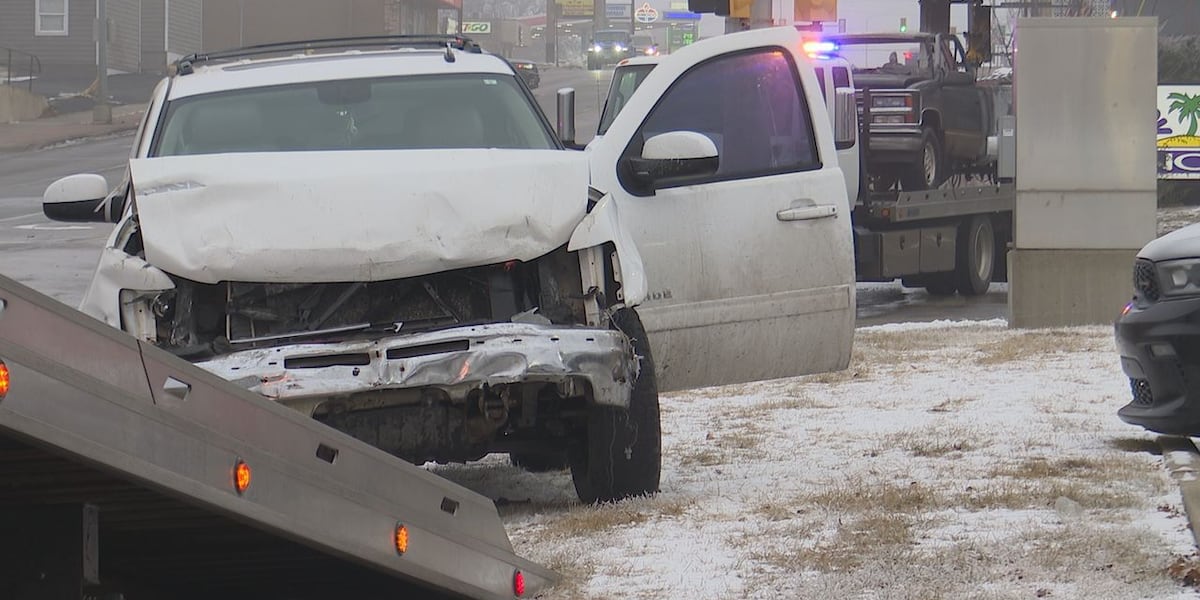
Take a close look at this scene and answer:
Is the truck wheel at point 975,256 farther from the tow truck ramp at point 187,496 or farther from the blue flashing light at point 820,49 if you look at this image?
the tow truck ramp at point 187,496

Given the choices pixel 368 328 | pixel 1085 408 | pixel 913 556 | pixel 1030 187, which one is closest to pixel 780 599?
pixel 913 556

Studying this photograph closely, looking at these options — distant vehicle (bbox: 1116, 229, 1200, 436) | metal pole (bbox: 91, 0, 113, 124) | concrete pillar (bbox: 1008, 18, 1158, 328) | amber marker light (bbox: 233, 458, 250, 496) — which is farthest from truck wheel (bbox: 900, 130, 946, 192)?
metal pole (bbox: 91, 0, 113, 124)

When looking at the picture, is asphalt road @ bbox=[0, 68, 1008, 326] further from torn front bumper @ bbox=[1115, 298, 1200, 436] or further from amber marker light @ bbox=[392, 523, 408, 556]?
amber marker light @ bbox=[392, 523, 408, 556]

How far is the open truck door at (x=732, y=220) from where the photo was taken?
304 inches

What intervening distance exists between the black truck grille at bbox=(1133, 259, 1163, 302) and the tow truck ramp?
15.2 feet

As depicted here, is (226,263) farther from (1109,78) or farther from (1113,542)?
(1109,78)

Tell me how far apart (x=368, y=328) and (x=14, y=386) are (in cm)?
398

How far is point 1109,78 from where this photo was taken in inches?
569

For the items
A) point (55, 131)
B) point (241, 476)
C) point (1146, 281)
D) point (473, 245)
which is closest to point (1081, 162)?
point (1146, 281)

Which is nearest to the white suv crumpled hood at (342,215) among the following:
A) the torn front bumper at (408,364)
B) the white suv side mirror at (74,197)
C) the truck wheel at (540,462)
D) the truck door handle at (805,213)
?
the torn front bumper at (408,364)

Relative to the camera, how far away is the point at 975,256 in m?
18.8

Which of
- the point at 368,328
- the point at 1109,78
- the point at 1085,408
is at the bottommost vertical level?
the point at 1085,408

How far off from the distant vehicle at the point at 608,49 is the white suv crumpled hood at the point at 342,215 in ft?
240

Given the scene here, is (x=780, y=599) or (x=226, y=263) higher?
(x=226, y=263)
